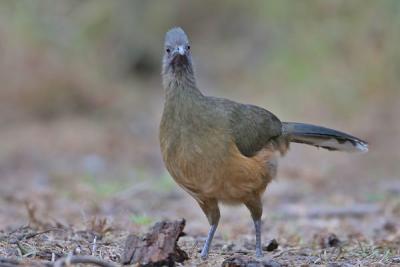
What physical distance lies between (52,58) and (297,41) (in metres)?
4.24

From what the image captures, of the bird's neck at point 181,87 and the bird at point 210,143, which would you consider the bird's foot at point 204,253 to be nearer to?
the bird at point 210,143

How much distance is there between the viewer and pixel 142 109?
14586 mm

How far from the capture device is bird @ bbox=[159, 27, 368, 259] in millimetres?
5016

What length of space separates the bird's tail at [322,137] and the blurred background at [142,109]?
1.22 metres

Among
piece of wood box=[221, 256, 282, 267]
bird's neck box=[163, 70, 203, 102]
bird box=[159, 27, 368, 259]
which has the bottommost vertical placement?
piece of wood box=[221, 256, 282, 267]

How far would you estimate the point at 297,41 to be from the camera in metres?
13.7

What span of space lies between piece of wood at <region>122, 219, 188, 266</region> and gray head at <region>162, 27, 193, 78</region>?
4.34 feet

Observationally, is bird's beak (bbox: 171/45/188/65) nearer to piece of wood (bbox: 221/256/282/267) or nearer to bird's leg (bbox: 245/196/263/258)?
bird's leg (bbox: 245/196/263/258)

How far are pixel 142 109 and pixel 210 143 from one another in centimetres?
961

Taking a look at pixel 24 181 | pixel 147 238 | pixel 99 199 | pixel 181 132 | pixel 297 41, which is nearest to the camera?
pixel 147 238

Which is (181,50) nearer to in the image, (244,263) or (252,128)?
(252,128)

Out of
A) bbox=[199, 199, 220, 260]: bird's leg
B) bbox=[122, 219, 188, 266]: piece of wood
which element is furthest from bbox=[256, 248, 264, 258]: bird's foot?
bbox=[122, 219, 188, 266]: piece of wood

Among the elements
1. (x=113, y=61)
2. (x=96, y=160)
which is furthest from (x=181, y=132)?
(x=113, y=61)

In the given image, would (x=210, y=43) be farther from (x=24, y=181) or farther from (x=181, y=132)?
(x=181, y=132)
